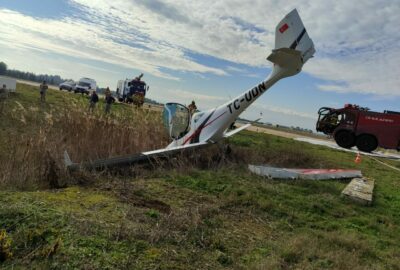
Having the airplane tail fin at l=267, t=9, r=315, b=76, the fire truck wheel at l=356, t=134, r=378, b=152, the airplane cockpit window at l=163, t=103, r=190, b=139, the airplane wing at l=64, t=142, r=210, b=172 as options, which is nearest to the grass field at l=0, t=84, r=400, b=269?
the airplane wing at l=64, t=142, r=210, b=172

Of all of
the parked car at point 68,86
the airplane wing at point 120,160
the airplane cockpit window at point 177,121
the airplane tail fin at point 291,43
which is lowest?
the airplane wing at point 120,160

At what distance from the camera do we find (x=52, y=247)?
3721mm

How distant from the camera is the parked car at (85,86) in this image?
5009cm

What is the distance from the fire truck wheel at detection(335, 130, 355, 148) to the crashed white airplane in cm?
270

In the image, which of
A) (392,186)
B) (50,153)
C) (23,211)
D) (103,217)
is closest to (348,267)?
(103,217)

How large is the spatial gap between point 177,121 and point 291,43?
13.9 ft

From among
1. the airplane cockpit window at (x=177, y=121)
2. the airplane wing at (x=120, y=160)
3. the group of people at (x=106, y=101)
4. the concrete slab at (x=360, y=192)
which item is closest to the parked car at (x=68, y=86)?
the group of people at (x=106, y=101)

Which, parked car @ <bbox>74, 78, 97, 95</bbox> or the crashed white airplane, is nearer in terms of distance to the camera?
the crashed white airplane

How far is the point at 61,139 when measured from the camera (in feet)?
29.6

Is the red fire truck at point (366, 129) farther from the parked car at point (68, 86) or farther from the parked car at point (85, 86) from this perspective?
the parked car at point (68, 86)

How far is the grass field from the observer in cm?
408

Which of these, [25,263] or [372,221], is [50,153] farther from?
[372,221]

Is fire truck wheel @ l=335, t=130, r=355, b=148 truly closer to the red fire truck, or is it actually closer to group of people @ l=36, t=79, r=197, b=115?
the red fire truck

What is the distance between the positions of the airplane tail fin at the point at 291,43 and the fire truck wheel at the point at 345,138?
2.87 metres
